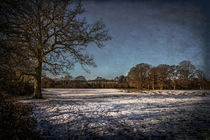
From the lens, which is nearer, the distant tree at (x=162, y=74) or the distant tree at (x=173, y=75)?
the distant tree at (x=173, y=75)

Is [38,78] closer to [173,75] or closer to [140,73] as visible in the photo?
[140,73]

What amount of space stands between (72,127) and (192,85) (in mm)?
43154

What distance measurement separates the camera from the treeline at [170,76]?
31344mm

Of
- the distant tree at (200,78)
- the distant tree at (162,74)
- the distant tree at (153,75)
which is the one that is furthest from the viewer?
the distant tree at (153,75)

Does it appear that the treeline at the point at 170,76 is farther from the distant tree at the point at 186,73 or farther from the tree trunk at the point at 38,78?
the tree trunk at the point at 38,78

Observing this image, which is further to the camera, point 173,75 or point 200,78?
point 173,75

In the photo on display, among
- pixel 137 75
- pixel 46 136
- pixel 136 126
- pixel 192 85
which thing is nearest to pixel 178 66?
pixel 192 85

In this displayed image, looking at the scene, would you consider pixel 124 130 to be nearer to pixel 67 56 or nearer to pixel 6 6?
pixel 6 6

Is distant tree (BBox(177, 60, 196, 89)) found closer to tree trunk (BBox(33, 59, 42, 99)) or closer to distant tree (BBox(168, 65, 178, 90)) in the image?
distant tree (BBox(168, 65, 178, 90))

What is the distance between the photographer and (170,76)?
34688 millimetres

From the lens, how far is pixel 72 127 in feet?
11.6

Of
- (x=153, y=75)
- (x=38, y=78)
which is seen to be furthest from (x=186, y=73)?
(x=38, y=78)

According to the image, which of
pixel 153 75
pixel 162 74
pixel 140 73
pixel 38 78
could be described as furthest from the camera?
pixel 153 75

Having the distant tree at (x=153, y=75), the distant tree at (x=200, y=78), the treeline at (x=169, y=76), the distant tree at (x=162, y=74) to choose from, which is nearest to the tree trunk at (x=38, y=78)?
the treeline at (x=169, y=76)
